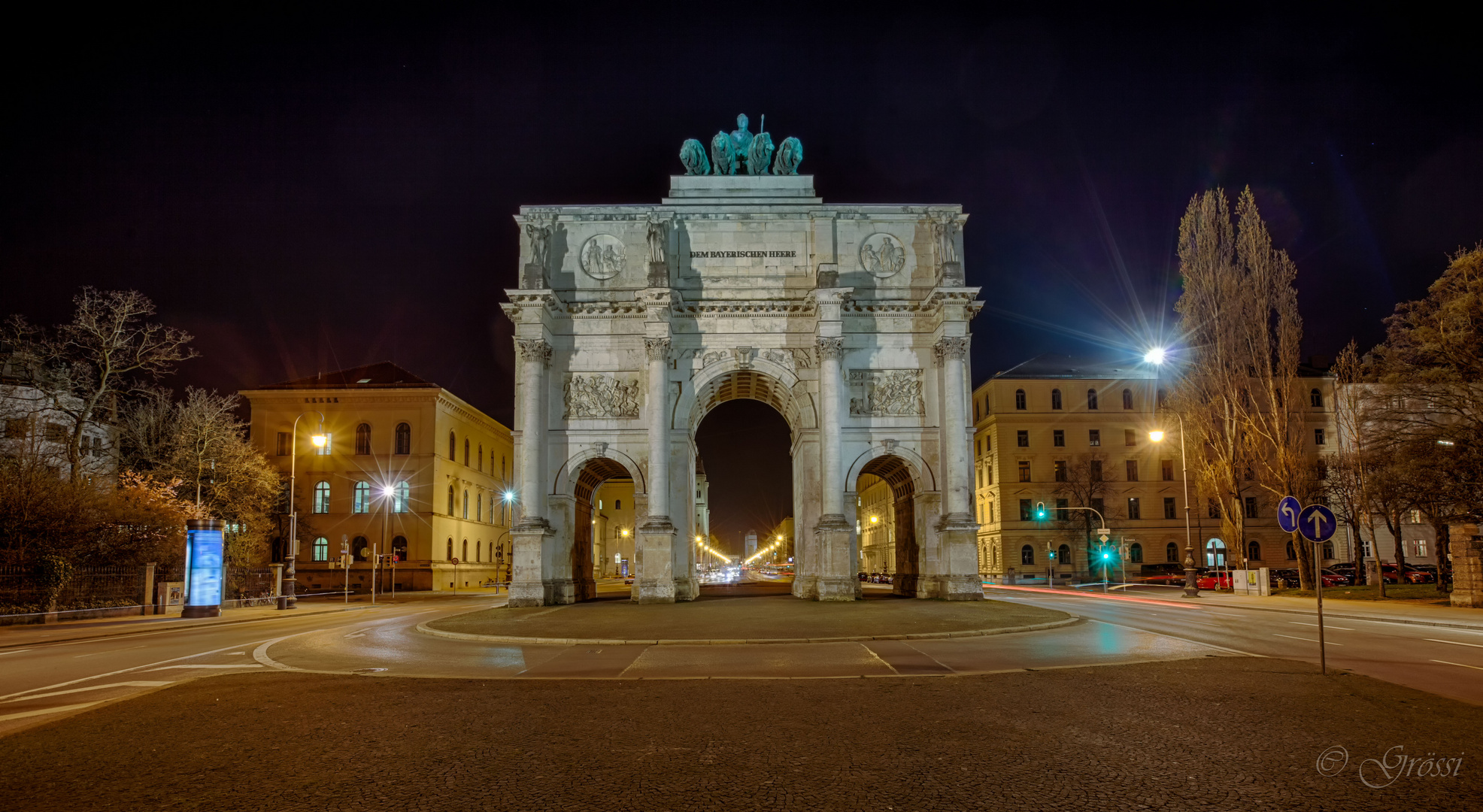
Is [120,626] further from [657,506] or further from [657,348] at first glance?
[657,348]

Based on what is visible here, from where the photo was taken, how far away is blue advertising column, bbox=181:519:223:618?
30.4m

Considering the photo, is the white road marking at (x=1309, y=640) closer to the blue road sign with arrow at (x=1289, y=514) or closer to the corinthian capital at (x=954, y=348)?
the blue road sign with arrow at (x=1289, y=514)

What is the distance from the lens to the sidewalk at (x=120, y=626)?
880 inches

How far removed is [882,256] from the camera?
34750mm

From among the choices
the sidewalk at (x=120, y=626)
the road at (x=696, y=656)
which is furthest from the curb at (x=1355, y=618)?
the sidewalk at (x=120, y=626)

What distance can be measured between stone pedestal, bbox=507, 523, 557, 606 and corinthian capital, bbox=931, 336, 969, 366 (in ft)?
50.5

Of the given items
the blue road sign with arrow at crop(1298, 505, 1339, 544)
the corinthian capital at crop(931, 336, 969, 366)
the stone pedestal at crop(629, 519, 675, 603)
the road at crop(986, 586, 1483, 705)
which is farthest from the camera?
the corinthian capital at crop(931, 336, 969, 366)

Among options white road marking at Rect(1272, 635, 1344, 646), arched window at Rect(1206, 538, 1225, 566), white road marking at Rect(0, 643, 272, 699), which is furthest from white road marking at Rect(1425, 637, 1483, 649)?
arched window at Rect(1206, 538, 1225, 566)

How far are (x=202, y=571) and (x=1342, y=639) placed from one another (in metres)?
31.9

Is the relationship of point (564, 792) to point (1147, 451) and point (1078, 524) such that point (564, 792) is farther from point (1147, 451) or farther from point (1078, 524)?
point (1147, 451)

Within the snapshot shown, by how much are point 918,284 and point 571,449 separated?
14176 mm

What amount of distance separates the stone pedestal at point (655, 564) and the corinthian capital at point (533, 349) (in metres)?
7.01

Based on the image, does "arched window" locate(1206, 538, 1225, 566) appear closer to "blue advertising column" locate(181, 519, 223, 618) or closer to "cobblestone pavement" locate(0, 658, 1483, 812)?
"blue advertising column" locate(181, 519, 223, 618)

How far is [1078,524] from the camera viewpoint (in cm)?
7006
